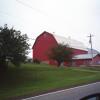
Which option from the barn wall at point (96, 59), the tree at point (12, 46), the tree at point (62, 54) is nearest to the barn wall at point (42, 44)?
the barn wall at point (96, 59)

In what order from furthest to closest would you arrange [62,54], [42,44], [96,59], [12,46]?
[96,59], [42,44], [62,54], [12,46]

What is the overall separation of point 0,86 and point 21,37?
719cm

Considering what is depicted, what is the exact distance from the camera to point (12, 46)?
27000 millimetres

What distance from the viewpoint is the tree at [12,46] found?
26405 mm

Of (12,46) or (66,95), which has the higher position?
(12,46)

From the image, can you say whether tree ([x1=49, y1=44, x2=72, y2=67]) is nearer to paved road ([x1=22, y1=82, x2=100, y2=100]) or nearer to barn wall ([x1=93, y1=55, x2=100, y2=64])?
barn wall ([x1=93, y1=55, x2=100, y2=64])

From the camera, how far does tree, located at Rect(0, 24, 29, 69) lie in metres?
26.4

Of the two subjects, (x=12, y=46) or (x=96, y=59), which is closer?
(x=12, y=46)

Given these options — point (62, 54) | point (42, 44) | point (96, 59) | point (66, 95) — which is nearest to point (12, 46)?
point (66, 95)

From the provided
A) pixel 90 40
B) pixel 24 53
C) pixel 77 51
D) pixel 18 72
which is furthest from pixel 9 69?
pixel 77 51

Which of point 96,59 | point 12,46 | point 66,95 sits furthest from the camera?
point 96,59

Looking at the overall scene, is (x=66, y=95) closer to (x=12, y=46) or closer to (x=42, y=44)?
(x=12, y=46)

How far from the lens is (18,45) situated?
2786 cm

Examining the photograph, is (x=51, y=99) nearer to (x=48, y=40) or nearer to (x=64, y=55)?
(x=64, y=55)
